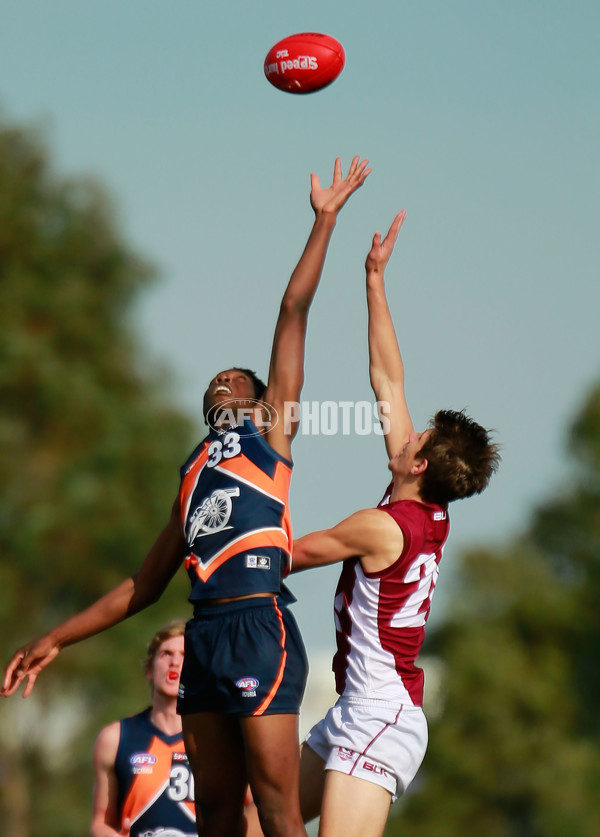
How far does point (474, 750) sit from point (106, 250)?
1486cm

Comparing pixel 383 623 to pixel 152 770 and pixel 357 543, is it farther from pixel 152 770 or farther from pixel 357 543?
pixel 152 770

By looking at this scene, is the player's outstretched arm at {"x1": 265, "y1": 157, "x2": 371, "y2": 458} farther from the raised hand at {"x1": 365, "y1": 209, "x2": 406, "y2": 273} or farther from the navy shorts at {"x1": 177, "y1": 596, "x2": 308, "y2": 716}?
the raised hand at {"x1": 365, "y1": 209, "x2": 406, "y2": 273}

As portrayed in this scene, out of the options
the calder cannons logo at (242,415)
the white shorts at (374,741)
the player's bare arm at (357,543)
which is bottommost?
the white shorts at (374,741)

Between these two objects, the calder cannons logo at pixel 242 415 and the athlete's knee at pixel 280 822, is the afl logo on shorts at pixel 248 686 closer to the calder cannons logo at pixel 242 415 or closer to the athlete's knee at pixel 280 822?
the athlete's knee at pixel 280 822

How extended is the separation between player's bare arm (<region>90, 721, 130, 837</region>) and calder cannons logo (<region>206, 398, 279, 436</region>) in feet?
10.1

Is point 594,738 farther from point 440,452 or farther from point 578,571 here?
point 440,452

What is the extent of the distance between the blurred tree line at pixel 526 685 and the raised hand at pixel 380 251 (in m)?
20.5

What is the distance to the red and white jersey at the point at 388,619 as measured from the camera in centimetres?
577

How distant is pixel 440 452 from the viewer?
5914 mm

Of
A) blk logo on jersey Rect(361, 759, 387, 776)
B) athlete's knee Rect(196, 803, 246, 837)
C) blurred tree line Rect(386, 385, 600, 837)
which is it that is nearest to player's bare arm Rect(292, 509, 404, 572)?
blk logo on jersey Rect(361, 759, 387, 776)

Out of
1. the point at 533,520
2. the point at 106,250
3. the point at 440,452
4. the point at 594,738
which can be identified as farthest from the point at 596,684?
the point at 440,452

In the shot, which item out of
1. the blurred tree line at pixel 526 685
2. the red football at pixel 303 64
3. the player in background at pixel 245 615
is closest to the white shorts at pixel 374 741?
the player in background at pixel 245 615

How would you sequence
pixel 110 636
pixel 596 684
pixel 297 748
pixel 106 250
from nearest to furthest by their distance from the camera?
pixel 297 748
pixel 110 636
pixel 106 250
pixel 596 684

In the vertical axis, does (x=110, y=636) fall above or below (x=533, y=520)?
below
